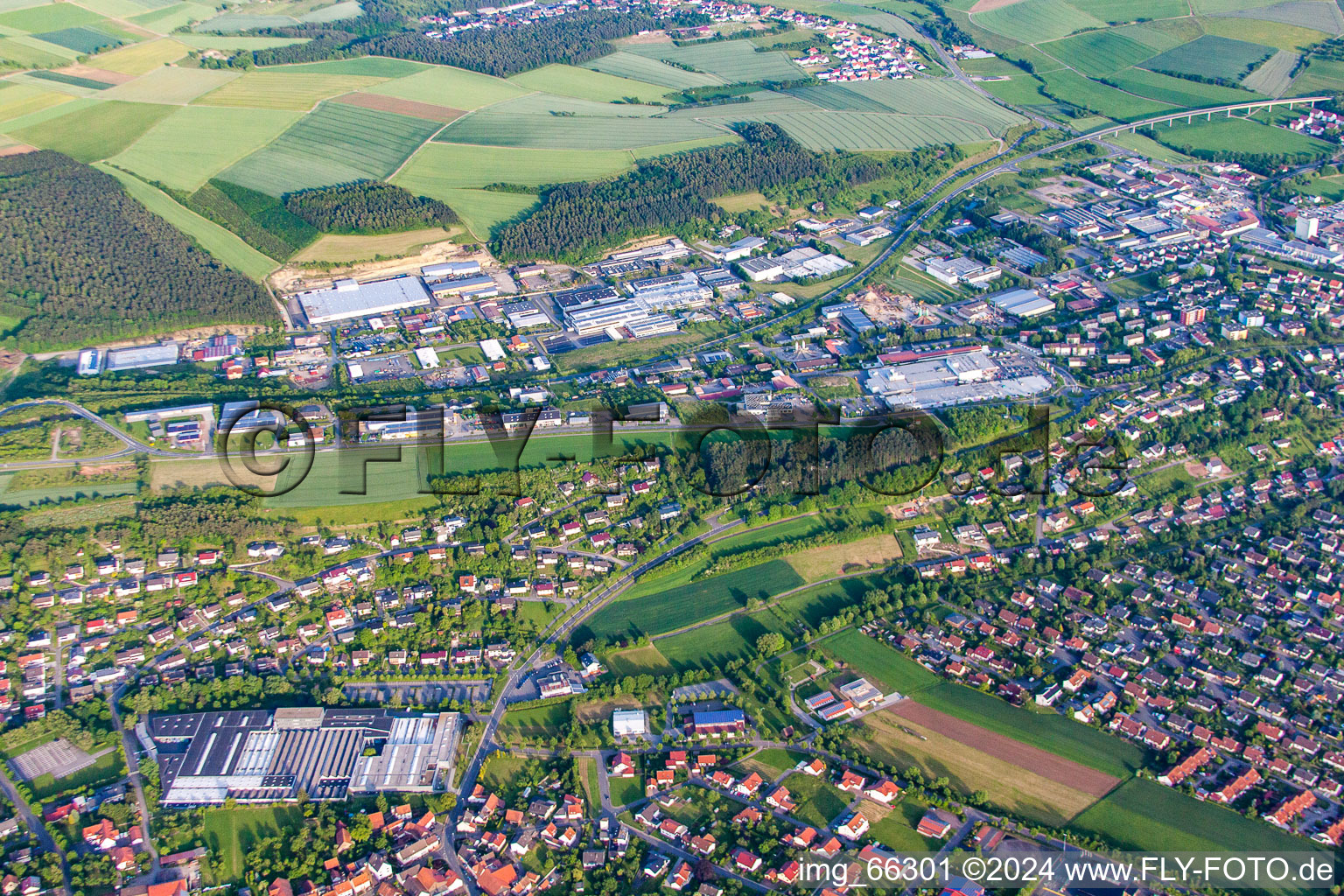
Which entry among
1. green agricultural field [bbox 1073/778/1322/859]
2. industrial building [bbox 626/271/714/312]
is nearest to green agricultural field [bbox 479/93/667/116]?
industrial building [bbox 626/271/714/312]

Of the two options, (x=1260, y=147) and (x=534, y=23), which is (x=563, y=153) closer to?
(x=534, y=23)

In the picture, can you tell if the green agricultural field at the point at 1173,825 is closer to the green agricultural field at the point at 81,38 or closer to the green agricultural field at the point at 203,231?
the green agricultural field at the point at 203,231

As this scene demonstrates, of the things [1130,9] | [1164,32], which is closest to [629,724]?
[1164,32]

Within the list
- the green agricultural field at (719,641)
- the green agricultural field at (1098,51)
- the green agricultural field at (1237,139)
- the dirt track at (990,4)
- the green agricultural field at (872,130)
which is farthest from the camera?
the dirt track at (990,4)

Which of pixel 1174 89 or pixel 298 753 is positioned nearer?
pixel 298 753

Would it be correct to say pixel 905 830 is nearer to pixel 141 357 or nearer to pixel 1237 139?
pixel 141 357

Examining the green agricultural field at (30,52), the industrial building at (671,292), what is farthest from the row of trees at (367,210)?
the green agricultural field at (30,52)
